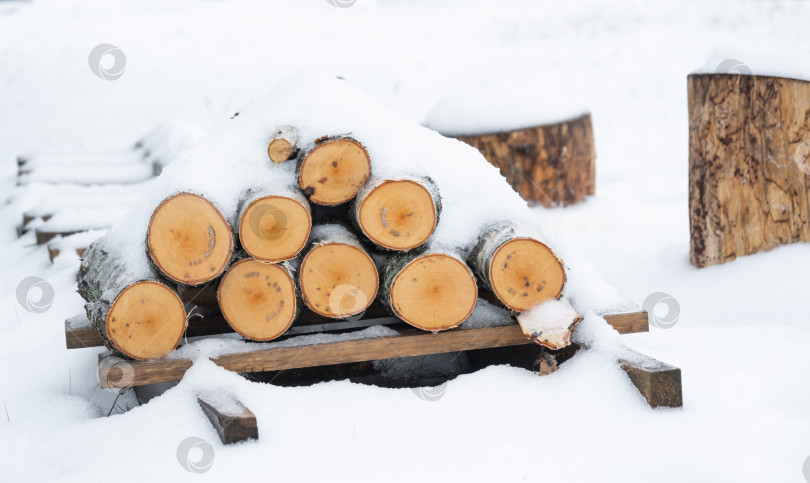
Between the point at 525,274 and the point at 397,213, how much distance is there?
1.52ft

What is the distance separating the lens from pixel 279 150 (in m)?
2.55

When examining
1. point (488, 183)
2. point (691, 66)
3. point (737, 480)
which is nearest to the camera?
point (737, 480)

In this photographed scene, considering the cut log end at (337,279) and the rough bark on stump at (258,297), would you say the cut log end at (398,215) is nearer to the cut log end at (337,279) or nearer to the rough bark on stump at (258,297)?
the cut log end at (337,279)

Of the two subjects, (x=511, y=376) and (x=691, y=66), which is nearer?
(x=511, y=376)

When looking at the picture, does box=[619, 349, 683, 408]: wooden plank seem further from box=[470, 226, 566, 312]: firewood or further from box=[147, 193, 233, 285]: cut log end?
box=[147, 193, 233, 285]: cut log end

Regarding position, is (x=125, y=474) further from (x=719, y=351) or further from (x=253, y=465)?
(x=719, y=351)

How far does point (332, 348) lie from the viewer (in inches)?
98.4

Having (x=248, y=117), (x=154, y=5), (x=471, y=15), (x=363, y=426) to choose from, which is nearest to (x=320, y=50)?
(x=471, y=15)

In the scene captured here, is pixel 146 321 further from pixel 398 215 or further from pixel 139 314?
pixel 398 215

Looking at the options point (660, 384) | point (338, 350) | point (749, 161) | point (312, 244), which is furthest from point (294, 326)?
point (749, 161)

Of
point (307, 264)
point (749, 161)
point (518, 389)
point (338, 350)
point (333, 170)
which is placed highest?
point (333, 170)

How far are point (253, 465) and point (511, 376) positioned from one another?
908 mm

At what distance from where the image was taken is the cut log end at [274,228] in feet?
7.79

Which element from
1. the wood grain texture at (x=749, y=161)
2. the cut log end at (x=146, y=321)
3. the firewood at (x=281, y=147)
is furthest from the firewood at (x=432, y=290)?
the wood grain texture at (x=749, y=161)
